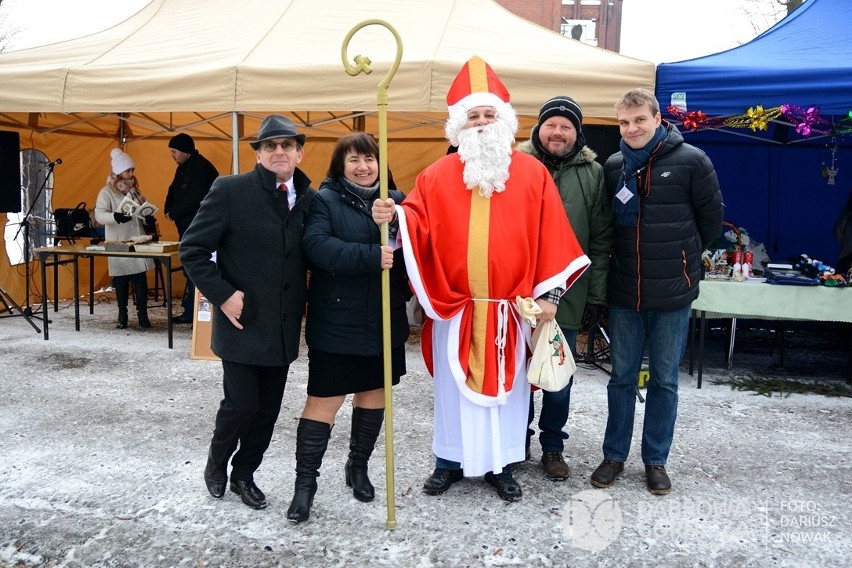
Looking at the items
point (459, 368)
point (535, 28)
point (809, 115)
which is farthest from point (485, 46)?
point (459, 368)

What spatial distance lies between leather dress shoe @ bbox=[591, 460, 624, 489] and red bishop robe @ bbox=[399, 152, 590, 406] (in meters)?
0.71

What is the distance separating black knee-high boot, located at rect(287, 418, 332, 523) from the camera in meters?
3.17

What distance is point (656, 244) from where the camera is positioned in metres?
3.42

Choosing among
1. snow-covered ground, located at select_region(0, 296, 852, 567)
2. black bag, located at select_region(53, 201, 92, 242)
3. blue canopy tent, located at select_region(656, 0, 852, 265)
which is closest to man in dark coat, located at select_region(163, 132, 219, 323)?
black bag, located at select_region(53, 201, 92, 242)

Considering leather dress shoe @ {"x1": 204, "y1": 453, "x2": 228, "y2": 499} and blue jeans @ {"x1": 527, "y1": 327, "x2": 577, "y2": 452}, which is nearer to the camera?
leather dress shoe @ {"x1": 204, "y1": 453, "x2": 228, "y2": 499}

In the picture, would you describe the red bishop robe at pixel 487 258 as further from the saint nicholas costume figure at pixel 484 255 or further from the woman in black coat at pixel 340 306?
the woman in black coat at pixel 340 306

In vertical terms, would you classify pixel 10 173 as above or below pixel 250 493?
above

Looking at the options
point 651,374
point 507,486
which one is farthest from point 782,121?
point 507,486

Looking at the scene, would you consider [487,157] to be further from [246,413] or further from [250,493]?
[250,493]

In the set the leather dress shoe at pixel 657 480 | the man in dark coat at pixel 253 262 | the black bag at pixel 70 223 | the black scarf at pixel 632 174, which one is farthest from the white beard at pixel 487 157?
the black bag at pixel 70 223

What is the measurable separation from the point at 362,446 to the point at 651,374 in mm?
1388

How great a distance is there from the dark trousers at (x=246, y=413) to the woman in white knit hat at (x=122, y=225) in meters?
4.48

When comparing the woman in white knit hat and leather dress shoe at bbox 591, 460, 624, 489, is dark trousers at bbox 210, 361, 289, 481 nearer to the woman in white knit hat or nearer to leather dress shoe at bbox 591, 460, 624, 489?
leather dress shoe at bbox 591, 460, 624, 489

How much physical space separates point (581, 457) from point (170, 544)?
2139 millimetres
